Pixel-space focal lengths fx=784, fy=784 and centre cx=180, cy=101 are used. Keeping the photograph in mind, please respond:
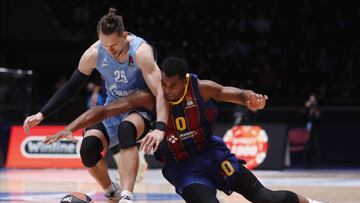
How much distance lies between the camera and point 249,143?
14.5 m

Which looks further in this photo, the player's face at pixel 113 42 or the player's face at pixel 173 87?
the player's face at pixel 113 42

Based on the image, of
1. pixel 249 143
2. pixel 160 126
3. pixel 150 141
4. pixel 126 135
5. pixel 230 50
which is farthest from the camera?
pixel 230 50

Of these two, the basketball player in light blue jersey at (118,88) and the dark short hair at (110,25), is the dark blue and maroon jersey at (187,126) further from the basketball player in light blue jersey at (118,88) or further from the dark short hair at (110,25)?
the dark short hair at (110,25)

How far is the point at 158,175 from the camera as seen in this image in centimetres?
1334

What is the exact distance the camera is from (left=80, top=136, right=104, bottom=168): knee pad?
702 centimetres

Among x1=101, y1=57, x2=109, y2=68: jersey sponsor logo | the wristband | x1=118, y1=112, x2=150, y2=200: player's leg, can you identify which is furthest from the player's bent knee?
x1=101, y1=57, x2=109, y2=68: jersey sponsor logo

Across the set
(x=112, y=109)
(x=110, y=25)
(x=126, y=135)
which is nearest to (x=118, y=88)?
(x=112, y=109)

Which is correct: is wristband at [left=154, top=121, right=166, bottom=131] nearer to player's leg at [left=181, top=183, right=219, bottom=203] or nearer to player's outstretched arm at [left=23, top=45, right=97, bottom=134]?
player's leg at [left=181, top=183, right=219, bottom=203]

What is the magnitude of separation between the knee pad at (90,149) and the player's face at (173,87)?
1.30 metres

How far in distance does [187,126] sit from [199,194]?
0.56 m

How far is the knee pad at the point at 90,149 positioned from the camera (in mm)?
7016

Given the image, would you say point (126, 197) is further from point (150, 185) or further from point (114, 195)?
point (150, 185)

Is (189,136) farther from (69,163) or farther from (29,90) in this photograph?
(29,90)

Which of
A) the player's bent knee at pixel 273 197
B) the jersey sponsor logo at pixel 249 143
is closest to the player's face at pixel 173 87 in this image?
the player's bent knee at pixel 273 197
